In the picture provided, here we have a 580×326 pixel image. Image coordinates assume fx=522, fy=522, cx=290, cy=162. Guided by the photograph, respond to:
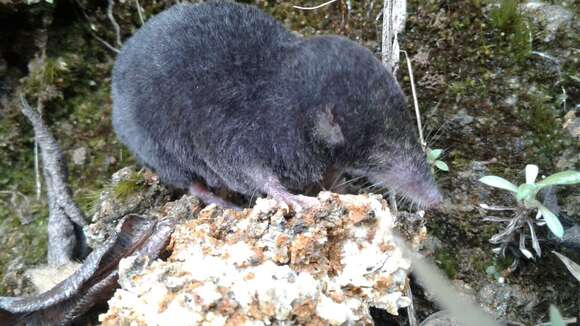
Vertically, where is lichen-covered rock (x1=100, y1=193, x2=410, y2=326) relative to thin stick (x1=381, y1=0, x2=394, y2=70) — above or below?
below

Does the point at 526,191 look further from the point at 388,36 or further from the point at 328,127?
the point at 388,36

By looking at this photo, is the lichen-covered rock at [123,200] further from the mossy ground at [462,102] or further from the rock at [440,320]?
the rock at [440,320]

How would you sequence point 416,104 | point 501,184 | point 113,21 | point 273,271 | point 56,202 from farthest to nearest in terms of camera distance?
1. point 113,21
2. point 56,202
3. point 416,104
4. point 501,184
5. point 273,271

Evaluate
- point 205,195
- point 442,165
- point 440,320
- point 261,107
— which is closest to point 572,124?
point 442,165

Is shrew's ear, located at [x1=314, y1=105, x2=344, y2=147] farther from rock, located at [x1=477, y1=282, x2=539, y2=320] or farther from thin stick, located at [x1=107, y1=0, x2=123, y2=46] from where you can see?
thin stick, located at [x1=107, y1=0, x2=123, y2=46]

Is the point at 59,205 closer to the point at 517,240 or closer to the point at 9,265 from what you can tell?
the point at 9,265

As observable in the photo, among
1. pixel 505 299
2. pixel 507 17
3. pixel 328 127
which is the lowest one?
pixel 505 299

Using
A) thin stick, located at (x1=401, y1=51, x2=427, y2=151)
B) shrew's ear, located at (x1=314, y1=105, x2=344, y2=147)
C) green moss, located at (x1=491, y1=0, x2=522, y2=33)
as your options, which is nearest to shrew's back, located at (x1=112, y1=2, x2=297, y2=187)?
shrew's ear, located at (x1=314, y1=105, x2=344, y2=147)

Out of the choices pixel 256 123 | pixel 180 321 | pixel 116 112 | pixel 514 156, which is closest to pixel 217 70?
pixel 256 123
